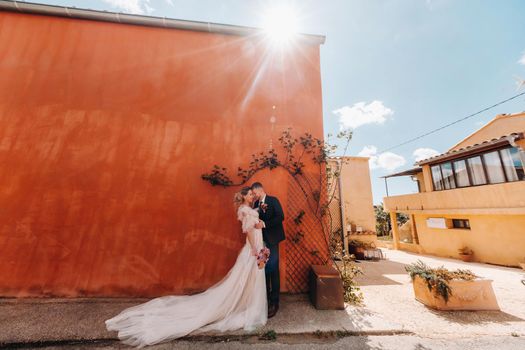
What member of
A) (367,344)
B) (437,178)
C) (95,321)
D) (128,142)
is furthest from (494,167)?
(95,321)

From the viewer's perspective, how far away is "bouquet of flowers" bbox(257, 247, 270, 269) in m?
3.04

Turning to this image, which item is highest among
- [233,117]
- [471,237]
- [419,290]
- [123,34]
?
[123,34]

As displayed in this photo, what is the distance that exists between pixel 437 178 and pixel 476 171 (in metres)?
1.93

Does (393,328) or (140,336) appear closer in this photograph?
(140,336)

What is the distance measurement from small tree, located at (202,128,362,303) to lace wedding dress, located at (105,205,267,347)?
3.54ft

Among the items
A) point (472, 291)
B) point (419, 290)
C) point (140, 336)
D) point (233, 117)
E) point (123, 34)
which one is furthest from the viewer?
point (123, 34)

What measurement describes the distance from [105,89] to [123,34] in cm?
153

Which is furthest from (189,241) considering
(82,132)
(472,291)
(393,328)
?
(472,291)

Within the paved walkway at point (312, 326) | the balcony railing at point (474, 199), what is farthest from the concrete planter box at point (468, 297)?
the balcony railing at point (474, 199)

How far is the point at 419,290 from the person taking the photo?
3744 mm

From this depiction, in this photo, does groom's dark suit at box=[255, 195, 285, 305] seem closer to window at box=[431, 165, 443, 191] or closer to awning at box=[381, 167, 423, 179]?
window at box=[431, 165, 443, 191]

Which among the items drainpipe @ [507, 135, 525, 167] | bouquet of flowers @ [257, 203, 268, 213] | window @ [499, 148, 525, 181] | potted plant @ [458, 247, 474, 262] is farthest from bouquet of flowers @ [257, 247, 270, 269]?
potted plant @ [458, 247, 474, 262]

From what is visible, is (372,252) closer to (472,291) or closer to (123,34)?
(472,291)

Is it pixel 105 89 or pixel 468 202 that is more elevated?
pixel 105 89
